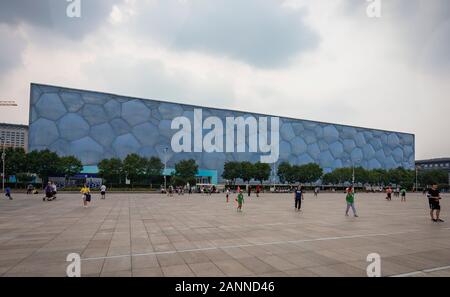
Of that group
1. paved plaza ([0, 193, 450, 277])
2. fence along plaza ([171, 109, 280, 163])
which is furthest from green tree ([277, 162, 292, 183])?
paved plaza ([0, 193, 450, 277])

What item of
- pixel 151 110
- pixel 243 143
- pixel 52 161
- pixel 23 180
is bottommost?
pixel 23 180

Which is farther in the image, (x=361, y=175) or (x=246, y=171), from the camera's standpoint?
(x=361, y=175)

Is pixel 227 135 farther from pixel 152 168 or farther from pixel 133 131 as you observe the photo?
pixel 152 168

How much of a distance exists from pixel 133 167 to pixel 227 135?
124 feet

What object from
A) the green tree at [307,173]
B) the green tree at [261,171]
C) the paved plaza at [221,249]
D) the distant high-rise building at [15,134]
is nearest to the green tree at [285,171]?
the green tree at [307,173]

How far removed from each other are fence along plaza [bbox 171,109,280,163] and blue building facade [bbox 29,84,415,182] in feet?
3.08

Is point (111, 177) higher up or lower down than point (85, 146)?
lower down

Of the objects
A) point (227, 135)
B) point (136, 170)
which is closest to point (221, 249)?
point (136, 170)

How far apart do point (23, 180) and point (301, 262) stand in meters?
62.6

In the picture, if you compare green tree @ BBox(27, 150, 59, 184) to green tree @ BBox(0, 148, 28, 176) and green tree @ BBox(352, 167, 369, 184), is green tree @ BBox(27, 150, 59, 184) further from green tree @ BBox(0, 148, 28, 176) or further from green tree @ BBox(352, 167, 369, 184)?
green tree @ BBox(352, 167, 369, 184)

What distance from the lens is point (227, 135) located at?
9188 centimetres
